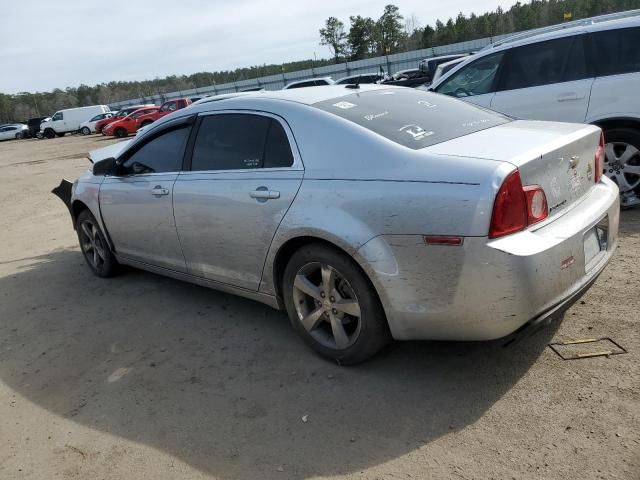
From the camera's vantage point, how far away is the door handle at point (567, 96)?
5.54 meters

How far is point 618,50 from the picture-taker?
536 centimetres

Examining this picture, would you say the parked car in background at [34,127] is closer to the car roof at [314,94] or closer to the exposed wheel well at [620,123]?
the car roof at [314,94]

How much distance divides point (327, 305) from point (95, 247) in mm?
3260

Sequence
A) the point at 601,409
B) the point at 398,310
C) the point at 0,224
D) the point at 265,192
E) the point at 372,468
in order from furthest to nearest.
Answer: the point at 0,224 < the point at 265,192 < the point at 398,310 < the point at 601,409 < the point at 372,468

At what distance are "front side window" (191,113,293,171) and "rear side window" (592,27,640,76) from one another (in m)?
3.80

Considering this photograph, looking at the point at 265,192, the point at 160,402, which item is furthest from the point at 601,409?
the point at 160,402

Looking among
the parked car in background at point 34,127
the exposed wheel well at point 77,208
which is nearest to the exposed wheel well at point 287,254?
the exposed wheel well at point 77,208

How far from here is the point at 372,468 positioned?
2.45 metres

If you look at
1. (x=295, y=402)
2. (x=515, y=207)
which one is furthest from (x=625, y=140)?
(x=295, y=402)

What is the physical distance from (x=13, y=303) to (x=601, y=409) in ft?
16.3

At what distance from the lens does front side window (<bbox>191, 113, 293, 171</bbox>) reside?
11.2ft

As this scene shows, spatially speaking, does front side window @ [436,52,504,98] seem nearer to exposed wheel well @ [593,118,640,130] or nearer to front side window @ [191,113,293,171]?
exposed wheel well @ [593,118,640,130]

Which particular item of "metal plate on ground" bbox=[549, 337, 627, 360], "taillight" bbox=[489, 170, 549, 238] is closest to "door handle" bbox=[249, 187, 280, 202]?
"taillight" bbox=[489, 170, 549, 238]

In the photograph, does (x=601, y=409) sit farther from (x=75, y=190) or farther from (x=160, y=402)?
(x=75, y=190)
